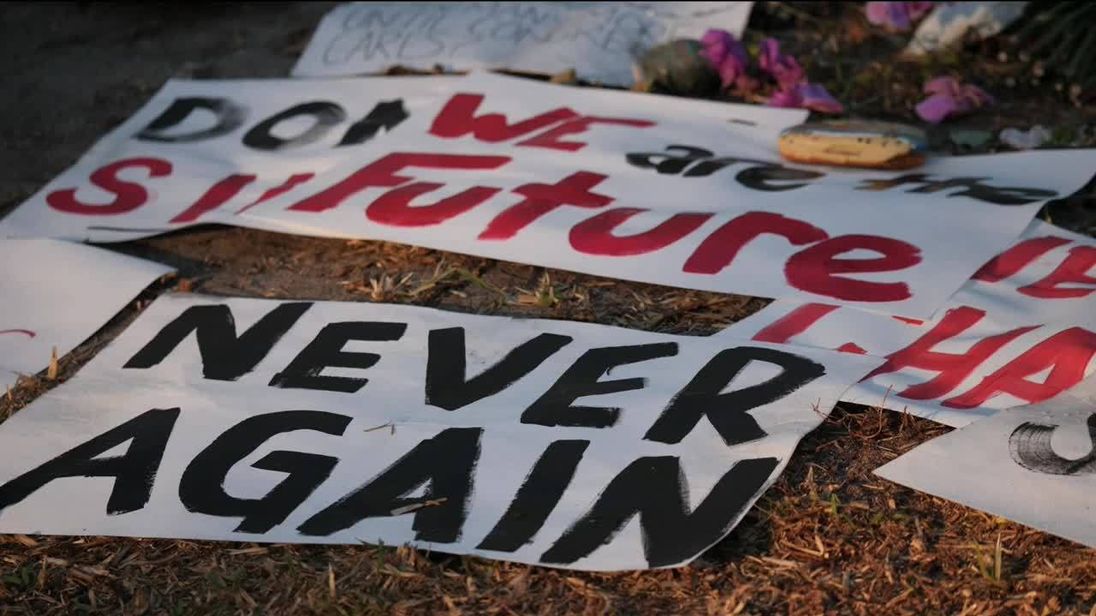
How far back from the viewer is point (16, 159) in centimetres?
358

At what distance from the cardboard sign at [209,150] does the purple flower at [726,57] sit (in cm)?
68

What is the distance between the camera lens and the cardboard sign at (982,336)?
89.1 inches

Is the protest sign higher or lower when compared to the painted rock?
lower

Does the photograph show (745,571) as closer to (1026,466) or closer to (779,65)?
(1026,466)

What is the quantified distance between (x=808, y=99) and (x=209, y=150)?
1.47 meters

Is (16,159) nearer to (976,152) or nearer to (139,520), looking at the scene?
(139,520)

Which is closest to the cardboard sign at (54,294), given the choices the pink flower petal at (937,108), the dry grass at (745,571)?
the dry grass at (745,571)

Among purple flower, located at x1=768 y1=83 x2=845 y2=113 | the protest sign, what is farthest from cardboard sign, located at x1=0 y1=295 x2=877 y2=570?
purple flower, located at x1=768 y1=83 x2=845 y2=113

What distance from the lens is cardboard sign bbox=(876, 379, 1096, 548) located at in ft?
6.57

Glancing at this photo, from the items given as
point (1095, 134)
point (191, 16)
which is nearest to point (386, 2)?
point (191, 16)

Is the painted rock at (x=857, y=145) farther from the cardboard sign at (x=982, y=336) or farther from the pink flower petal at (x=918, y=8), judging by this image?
the pink flower petal at (x=918, y=8)

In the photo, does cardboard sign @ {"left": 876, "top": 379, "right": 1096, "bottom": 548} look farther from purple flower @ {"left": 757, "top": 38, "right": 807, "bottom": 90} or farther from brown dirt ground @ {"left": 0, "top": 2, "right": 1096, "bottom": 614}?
purple flower @ {"left": 757, "top": 38, "right": 807, "bottom": 90}

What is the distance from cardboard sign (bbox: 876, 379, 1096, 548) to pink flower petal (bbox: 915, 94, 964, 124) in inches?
54.8

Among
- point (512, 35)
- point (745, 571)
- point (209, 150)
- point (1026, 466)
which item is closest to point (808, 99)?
point (512, 35)
